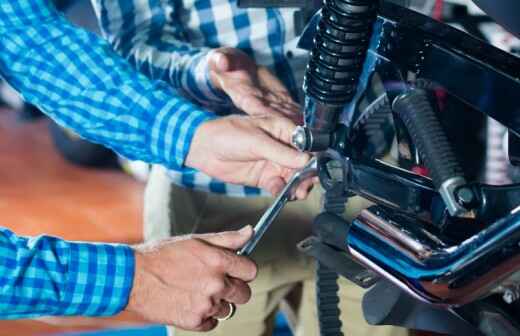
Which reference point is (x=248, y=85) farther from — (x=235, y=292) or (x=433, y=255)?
(x=433, y=255)

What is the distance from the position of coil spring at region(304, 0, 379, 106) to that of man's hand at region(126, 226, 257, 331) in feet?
0.47

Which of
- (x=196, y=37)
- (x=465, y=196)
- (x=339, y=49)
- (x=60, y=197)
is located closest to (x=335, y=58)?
(x=339, y=49)

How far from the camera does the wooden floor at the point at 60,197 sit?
215 cm

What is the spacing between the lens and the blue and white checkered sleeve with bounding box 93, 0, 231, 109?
2.93 ft

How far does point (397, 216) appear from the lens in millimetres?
524

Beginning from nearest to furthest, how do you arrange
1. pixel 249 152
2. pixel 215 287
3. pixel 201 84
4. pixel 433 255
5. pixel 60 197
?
1. pixel 433 255
2. pixel 215 287
3. pixel 249 152
4. pixel 201 84
5. pixel 60 197

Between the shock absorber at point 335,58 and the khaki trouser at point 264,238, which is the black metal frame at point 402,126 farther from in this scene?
the khaki trouser at point 264,238

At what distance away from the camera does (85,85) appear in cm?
83

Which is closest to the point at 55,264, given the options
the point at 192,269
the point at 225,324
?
the point at 192,269

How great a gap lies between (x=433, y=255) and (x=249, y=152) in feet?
0.97

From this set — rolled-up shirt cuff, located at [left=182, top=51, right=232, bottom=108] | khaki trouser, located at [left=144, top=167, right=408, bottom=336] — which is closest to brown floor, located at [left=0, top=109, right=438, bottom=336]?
khaki trouser, located at [left=144, top=167, right=408, bottom=336]

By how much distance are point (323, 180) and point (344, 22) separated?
0.14m

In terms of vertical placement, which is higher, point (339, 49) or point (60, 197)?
point (339, 49)

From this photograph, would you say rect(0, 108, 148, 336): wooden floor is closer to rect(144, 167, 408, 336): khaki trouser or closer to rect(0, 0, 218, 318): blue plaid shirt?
rect(144, 167, 408, 336): khaki trouser
